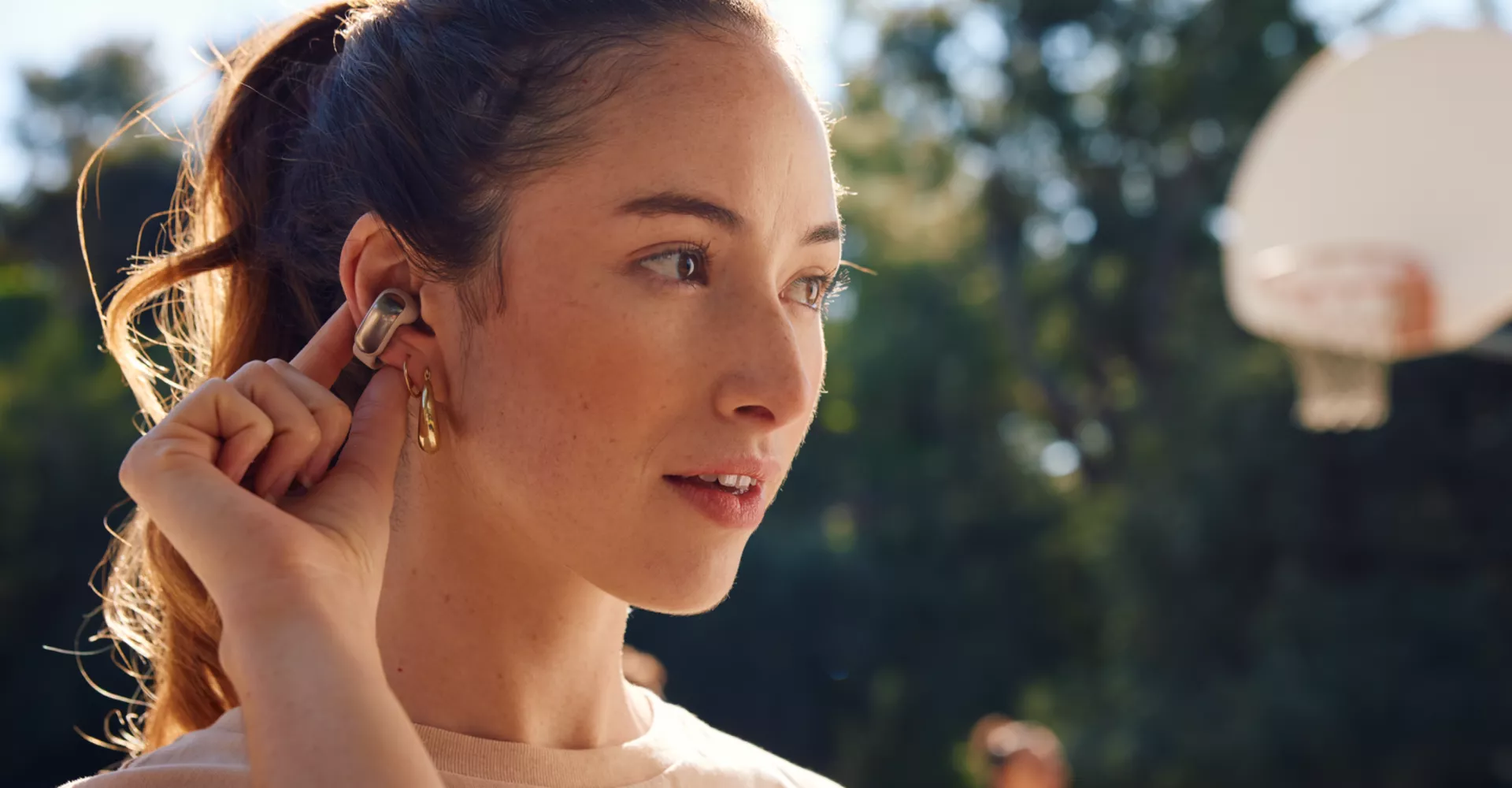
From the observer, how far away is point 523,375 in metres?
1.18

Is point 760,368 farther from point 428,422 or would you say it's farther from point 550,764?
point 550,764

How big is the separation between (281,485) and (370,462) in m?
0.09

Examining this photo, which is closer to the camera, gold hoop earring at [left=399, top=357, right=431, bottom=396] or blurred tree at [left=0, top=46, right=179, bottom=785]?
gold hoop earring at [left=399, top=357, right=431, bottom=396]

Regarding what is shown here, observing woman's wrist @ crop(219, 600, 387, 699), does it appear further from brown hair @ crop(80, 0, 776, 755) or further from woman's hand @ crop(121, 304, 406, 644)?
brown hair @ crop(80, 0, 776, 755)

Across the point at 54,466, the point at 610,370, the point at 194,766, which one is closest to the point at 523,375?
the point at 610,370

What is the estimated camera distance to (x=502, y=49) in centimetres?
126

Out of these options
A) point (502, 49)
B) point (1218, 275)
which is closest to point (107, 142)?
point (502, 49)

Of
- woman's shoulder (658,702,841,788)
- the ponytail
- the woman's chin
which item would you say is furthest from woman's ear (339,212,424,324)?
woman's shoulder (658,702,841,788)

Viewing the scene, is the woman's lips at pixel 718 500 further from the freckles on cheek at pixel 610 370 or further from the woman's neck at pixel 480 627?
the woman's neck at pixel 480 627

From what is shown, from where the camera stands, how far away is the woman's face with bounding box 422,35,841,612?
1.16 metres

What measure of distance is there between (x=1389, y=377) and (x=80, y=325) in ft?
41.7

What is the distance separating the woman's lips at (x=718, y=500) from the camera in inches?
46.3

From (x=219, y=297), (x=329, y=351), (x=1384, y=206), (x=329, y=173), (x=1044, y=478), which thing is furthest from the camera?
(x=1044, y=478)

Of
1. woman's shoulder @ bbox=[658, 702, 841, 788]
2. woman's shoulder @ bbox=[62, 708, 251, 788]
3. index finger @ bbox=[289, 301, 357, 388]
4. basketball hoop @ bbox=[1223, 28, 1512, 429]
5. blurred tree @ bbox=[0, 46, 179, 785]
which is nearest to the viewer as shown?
woman's shoulder @ bbox=[62, 708, 251, 788]
